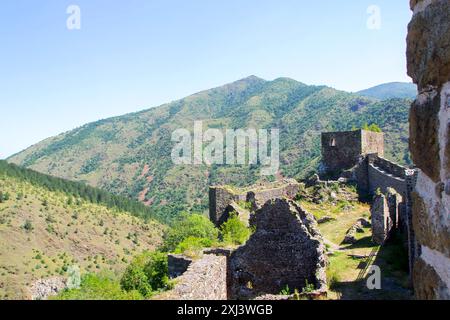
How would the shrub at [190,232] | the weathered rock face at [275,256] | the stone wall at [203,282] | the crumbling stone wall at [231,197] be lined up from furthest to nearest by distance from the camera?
the crumbling stone wall at [231,197]
the shrub at [190,232]
the weathered rock face at [275,256]
the stone wall at [203,282]

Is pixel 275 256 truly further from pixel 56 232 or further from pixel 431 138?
pixel 56 232

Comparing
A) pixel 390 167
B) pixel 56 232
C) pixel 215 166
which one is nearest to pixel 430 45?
pixel 390 167

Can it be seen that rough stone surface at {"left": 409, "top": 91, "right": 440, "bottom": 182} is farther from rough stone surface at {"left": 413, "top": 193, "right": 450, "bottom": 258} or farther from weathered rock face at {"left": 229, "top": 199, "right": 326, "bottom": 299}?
weathered rock face at {"left": 229, "top": 199, "right": 326, "bottom": 299}

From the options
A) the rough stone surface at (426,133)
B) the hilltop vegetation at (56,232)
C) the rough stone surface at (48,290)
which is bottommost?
the hilltop vegetation at (56,232)

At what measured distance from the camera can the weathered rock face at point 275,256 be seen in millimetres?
11398

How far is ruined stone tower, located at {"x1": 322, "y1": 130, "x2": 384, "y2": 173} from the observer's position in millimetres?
30641

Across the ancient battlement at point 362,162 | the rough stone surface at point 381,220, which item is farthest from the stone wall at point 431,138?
the ancient battlement at point 362,162

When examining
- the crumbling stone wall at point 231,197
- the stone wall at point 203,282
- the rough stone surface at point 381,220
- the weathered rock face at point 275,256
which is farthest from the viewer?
the crumbling stone wall at point 231,197

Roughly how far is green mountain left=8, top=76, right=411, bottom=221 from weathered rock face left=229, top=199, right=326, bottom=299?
5365cm

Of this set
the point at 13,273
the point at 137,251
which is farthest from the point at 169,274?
the point at 137,251

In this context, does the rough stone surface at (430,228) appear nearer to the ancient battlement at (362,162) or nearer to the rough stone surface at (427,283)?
the rough stone surface at (427,283)

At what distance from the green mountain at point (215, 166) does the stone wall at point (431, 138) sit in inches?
2468

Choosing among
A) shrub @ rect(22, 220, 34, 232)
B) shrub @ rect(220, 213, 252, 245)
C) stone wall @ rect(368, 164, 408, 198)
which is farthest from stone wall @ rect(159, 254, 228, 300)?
shrub @ rect(22, 220, 34, 232)
